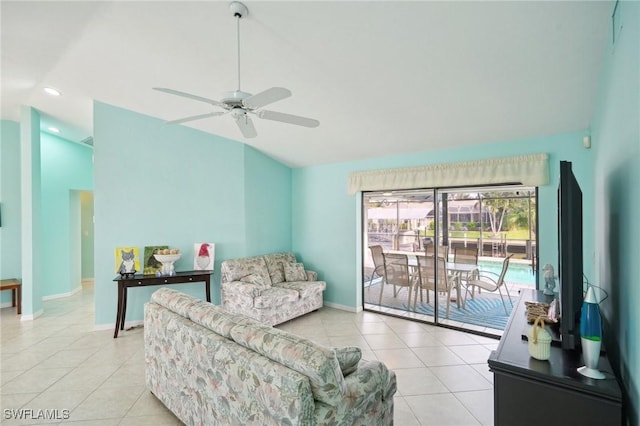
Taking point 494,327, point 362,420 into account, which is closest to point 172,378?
point 362,420

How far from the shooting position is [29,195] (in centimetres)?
439

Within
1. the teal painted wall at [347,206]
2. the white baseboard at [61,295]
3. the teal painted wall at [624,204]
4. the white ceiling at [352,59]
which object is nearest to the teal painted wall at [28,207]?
the white ceiling at [352,59]

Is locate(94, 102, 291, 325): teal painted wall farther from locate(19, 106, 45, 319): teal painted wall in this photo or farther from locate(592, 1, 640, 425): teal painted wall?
locate(592, 1, 640, 425): teal painted wall

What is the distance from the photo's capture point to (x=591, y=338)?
4.26 ft

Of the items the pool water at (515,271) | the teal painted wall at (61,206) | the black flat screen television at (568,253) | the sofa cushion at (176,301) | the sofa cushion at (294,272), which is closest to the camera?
the black flat screen television at (568,253)

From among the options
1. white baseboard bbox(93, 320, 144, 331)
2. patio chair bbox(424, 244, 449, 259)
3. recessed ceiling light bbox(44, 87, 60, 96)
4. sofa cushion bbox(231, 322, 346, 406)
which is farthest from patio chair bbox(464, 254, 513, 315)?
recessed ceiling light bbox(44, 87, 60, 96)

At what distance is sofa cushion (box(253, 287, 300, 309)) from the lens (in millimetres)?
3962

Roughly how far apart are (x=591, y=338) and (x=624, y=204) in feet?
2.10

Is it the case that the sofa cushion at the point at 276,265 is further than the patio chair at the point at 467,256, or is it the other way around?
the sofa cushion at the point at 276,265

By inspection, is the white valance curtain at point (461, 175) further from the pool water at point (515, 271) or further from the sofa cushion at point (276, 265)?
the sofa cushion at point (276, 265)

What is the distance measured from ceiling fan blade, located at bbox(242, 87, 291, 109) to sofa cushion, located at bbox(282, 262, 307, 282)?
3.38 metres

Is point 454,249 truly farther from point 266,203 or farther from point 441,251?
point 266,203

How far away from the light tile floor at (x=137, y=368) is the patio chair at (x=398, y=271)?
0.55m

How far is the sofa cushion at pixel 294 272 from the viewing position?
4.95m
